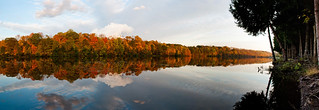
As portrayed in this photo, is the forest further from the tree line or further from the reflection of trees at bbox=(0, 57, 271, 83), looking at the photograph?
the tree line

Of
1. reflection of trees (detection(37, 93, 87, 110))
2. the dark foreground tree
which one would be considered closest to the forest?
the dark foreground tree

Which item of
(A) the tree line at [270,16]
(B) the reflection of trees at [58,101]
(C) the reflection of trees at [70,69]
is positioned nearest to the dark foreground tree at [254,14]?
(A) the tree line at [270,16]

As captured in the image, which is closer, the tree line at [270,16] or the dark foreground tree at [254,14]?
the tree line at [270,16]

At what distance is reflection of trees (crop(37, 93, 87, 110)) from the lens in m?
6.18

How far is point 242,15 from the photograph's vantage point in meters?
21.2

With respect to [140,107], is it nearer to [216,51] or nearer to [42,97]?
[42,97]

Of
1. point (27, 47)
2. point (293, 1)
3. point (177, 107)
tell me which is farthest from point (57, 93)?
point (27, 47)

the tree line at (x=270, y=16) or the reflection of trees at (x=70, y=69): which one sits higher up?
the tree line at (x=270, y=16)

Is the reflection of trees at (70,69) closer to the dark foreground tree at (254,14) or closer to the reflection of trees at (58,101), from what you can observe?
the reflection of trees at (58,101)

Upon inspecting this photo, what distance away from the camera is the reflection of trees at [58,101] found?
618 centimetres

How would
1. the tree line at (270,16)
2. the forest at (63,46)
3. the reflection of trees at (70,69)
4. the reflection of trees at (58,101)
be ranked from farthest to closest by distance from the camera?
the forest at (63,46)
the tree line at (270,16)
the reflection of trees at (70,69)
the reflection of trees at (58,101)

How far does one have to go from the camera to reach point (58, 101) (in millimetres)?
6945

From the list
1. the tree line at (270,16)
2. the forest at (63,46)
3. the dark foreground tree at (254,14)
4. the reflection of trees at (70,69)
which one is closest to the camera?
the reflection of trees at (70,69)

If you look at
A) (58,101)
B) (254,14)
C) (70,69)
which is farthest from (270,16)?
(70,69)
